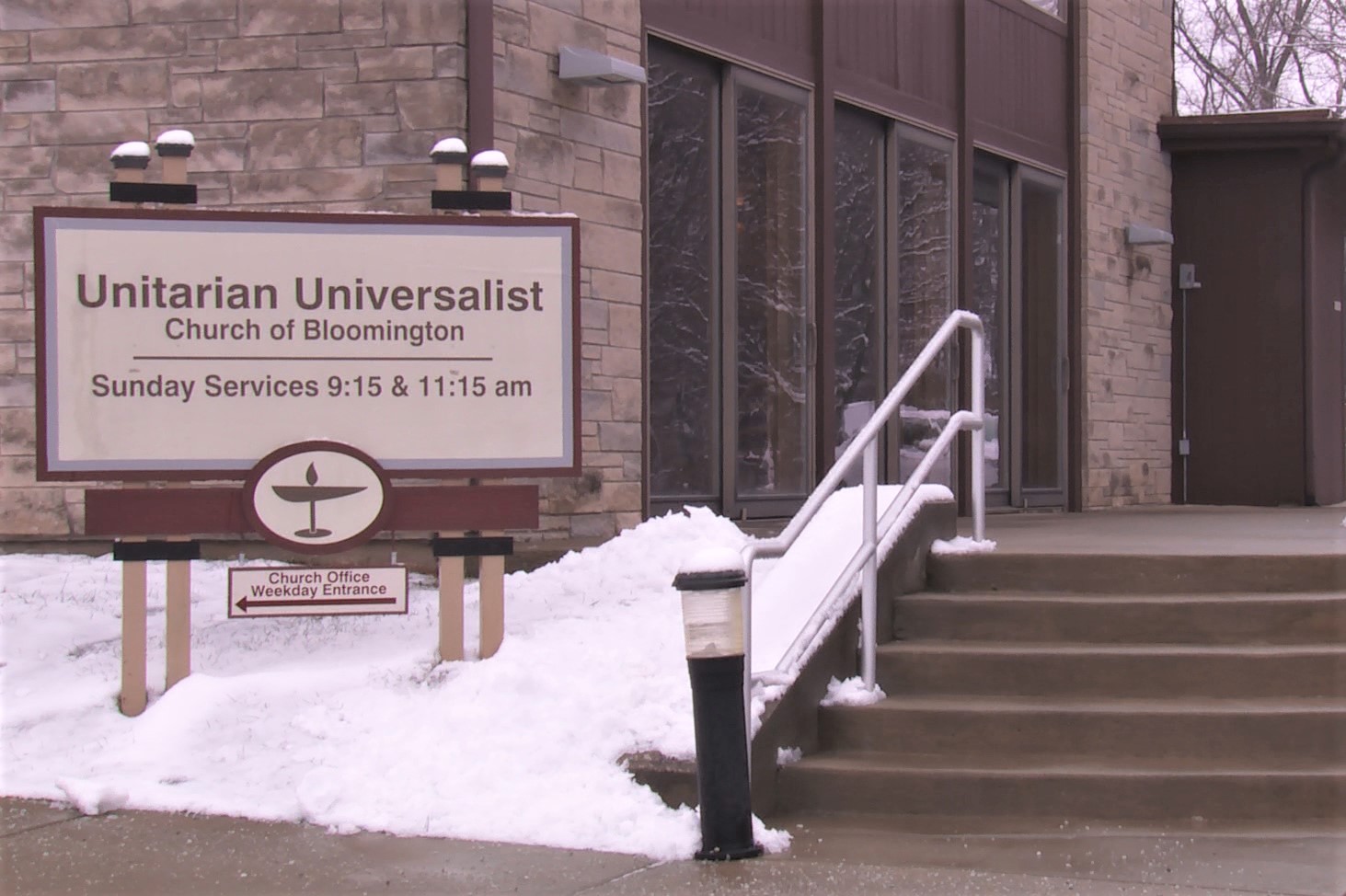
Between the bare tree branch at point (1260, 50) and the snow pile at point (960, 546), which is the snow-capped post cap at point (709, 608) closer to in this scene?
the snow pile at point (960, 546)

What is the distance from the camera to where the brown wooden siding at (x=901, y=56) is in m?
11.0

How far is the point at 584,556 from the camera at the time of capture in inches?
309

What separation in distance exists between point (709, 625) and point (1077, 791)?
156 centimetres

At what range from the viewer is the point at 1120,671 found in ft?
20.2

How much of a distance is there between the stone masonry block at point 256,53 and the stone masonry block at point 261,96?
39 millimetres

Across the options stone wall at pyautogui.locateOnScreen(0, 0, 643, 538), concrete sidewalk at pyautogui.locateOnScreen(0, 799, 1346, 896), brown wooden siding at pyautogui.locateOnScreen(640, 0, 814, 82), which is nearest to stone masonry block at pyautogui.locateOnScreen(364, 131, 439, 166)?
stone wall at pyautogui.locateOnScreen(0, 0, 643, 538)

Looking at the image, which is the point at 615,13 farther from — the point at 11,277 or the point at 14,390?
the point at 14,390

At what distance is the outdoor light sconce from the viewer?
8.38 metres

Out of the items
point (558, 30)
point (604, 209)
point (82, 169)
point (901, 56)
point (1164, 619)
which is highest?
point (901, 56)

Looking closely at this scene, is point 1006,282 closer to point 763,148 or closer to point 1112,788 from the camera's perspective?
point 763,148

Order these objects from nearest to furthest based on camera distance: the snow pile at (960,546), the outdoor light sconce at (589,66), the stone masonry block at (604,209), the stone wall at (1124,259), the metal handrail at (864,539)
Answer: the metal handrail at (864,539)
the snow pile at (960,546)
the outdoor light sconce at (589,66)
the stone masonry block at (604,209)
the stone wall at (1124,259)

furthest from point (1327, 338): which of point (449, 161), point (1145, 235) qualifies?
point (449, 161)

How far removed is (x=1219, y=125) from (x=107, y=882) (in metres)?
12.4

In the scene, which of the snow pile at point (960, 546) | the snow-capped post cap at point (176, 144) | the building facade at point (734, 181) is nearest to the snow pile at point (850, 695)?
the snow pile at point (960, 546)
